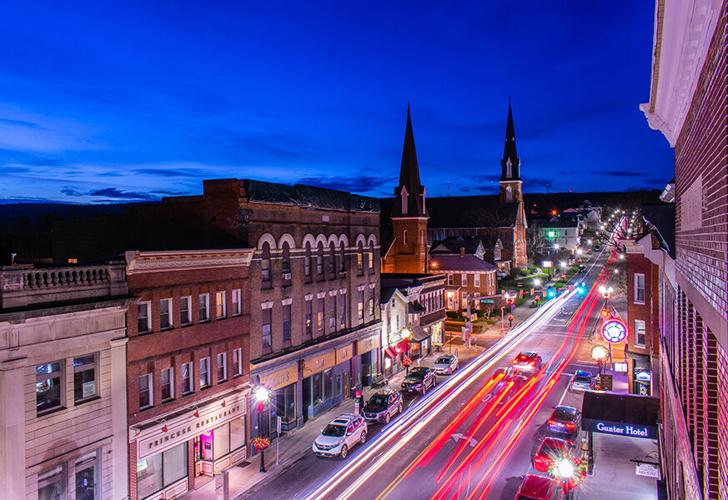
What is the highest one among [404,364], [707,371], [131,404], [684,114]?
[684,114]

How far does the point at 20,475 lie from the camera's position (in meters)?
17.7

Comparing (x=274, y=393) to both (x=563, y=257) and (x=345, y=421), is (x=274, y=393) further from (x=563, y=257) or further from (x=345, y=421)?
(x=563, y=257)

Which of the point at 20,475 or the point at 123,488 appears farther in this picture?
the point at 123,488

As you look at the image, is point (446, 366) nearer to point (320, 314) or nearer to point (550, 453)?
point (320, 314)

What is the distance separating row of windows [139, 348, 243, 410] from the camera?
76.0 feet

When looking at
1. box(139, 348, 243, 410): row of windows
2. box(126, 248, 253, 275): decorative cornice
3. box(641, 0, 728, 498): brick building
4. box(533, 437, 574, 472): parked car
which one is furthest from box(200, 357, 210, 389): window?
box(641, 0, 728, 498): brick building

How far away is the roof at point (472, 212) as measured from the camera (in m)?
112

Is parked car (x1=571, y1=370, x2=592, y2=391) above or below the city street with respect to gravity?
above

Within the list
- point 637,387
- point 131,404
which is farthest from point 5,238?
point 637,387

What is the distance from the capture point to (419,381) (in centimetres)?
3831

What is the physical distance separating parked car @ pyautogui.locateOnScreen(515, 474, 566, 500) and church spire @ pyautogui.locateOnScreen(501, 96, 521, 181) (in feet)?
321

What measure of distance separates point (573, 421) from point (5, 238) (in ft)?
118

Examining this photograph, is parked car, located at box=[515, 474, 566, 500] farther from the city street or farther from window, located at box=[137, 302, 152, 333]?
window, located at box=[137, 302, 152, 333]

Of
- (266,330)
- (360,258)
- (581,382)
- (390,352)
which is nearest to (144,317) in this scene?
(266,330)
